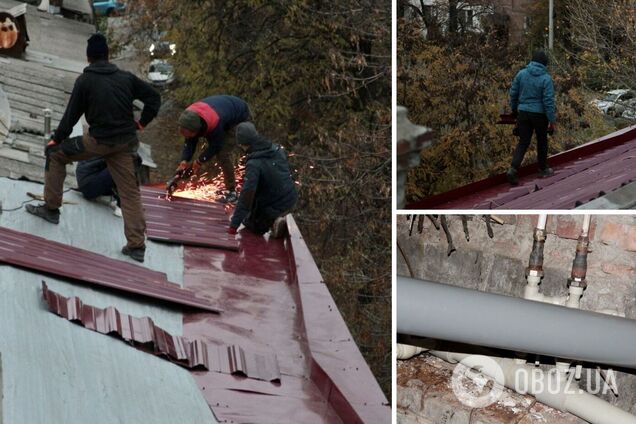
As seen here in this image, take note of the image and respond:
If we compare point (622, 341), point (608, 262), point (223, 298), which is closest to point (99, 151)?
point (223, 298)

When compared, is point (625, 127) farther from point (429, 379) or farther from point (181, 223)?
point (429, 379)

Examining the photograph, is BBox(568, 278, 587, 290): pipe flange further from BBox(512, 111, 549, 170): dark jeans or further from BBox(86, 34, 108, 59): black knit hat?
BBox(86, 34, 108, 59): black knit hat

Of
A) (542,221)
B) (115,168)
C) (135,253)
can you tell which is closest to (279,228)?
(135,253)

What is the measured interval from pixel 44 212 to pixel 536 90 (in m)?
3.12


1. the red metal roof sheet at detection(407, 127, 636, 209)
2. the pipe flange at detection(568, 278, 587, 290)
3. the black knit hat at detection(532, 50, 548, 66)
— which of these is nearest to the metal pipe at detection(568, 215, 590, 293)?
the pipe flange at detection(568, 278, 587, 290)

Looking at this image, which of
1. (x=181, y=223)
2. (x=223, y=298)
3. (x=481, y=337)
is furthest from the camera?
(x=181, y=223)

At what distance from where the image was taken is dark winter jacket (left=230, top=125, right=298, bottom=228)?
29.1ft

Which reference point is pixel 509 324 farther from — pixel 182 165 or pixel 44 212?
pixel 182 165

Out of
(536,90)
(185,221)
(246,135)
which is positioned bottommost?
(185,221)

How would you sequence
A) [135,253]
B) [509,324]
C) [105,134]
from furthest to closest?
[135,253], [105,134], [509,324]

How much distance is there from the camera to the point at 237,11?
68.9ft

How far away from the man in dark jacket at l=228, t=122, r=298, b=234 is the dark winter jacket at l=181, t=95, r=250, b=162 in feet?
2.58

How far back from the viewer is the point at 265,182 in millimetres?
9117

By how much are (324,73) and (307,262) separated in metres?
12.1
